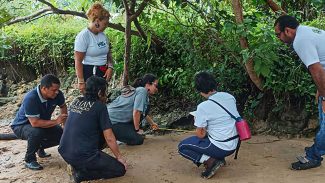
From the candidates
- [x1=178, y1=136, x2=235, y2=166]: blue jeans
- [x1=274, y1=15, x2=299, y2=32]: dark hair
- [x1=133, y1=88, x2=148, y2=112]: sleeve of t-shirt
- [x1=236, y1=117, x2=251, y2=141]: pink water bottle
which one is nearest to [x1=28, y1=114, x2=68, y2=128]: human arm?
[x1=133, y1=88, x2=148, y2=112]: sleeve of t-shirt

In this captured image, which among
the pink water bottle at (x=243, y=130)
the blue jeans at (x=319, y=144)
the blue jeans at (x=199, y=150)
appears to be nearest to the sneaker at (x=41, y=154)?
the blue jeans at (x=199, y=150)

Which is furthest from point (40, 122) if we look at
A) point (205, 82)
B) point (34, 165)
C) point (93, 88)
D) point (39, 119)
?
point (205, 82)

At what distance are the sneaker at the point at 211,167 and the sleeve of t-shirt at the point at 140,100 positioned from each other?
4.08 ft

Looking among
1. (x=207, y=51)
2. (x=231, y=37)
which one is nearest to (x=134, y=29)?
(x=207, y=51)

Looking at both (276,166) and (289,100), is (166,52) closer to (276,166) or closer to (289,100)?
(289,100)

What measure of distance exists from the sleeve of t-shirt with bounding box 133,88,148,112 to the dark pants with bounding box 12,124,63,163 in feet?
3.13

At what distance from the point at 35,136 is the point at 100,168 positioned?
1057mm

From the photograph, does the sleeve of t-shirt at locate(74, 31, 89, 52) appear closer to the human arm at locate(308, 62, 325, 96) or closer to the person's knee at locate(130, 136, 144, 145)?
the person's knee at locate(130, 136, 144, 145)

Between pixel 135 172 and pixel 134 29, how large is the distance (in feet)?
10.1

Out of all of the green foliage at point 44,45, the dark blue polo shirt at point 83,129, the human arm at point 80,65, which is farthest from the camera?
the green foliage at point 44,45

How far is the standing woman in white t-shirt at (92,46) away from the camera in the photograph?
4508 millimetres

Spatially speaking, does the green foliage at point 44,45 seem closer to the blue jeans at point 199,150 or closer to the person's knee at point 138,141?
the person's knee at point 138,141

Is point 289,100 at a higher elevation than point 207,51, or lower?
lower

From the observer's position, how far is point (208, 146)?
3.85 m
